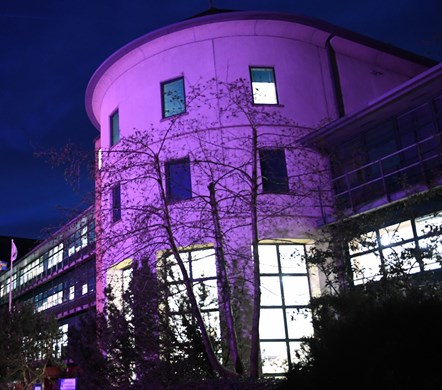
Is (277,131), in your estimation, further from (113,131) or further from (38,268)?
(38,268)

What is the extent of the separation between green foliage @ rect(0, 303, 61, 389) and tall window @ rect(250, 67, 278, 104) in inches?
636

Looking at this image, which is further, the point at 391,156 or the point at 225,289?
the point at 391,156

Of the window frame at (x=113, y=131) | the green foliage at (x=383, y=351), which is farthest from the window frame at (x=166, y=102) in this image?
the green foliage at (x=383, y=351)

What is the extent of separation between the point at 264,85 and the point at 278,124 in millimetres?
3174

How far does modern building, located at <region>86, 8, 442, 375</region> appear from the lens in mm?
17219

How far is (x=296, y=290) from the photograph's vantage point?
19.7 m

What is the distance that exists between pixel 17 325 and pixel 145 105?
13338 mm

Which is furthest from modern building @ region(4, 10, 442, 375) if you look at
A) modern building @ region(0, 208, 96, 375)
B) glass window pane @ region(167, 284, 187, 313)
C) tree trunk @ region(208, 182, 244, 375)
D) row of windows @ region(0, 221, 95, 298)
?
row of windows @ region(0, 221, 95, 298)

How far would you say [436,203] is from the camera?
1597cm

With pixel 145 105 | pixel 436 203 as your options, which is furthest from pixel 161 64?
pixel 436 203

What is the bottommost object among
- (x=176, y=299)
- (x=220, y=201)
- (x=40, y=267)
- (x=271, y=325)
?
(x=271, y=325)

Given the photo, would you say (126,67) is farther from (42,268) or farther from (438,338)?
(42,268)

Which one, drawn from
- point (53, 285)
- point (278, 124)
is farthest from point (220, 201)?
point (53, 285)

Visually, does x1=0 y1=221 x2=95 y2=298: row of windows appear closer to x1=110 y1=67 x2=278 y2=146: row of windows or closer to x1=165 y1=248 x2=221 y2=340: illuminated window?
x1=110 y1=67 x2=278 y2=146: row of windows
